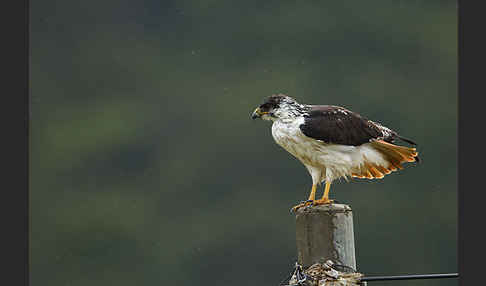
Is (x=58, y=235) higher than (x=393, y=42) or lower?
lower

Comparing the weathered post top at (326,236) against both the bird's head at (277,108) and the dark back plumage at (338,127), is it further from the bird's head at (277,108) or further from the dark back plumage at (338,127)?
the bird's head at (277,108)

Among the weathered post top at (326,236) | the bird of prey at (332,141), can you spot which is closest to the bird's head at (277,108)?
the bird of prey at (332,141)

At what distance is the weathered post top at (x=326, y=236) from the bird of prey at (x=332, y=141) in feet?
1.71

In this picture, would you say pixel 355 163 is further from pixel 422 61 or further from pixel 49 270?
pixel 422 61

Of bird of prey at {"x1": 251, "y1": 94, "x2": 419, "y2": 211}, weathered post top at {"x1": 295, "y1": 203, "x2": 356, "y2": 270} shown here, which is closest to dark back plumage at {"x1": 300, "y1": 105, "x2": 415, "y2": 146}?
bird of prey at {"x1": 251, "y1": 94, "x2": 419, "y2": 211}

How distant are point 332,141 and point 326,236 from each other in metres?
0.72

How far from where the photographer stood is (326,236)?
3.61 metres

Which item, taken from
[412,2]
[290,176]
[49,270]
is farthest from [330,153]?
[412,2]

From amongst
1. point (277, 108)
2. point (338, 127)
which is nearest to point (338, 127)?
point (338, 127)

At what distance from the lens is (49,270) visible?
1823 centimetres

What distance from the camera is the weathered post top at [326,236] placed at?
3596 millimetres

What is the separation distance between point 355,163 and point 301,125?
339 mm

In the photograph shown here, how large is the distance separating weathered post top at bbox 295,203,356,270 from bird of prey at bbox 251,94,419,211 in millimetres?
522

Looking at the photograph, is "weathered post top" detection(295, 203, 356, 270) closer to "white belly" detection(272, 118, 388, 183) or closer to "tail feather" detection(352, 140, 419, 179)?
"white belly" detection(272, 118, 388, 183)
